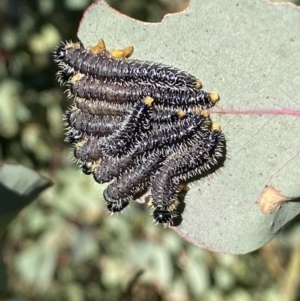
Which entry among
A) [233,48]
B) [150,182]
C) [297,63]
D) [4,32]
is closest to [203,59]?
[233,48]

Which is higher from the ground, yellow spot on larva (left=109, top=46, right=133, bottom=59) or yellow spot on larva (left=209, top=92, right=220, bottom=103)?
yellow spot on larva (left=209, top=92, right=220, bottom=103)

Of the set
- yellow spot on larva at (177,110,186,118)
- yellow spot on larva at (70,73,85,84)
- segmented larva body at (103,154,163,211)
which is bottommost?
segmented larva body at (103,154,163,211)

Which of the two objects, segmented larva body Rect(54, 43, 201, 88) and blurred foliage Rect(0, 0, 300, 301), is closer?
segmented larva body Rect(54, 43, 201, 88)

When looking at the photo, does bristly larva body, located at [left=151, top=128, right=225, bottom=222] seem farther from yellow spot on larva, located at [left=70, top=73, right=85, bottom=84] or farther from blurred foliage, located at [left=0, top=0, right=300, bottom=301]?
blurred foliage, located at [left=0, top=0, right=300, bottom=301]

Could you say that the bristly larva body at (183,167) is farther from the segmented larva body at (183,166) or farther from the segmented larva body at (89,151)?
the segmented larva body at (89,151)

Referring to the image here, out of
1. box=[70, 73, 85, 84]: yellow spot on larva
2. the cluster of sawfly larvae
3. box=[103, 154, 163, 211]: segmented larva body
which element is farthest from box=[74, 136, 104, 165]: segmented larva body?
box=[70, 73, 85, 84]: yellow spot on larva

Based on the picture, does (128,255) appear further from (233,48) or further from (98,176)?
(233,48)

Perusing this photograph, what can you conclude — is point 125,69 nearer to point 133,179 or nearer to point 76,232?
point 133,179

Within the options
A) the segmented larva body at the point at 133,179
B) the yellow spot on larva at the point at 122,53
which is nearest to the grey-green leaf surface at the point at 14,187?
the segmented larva body at the point at 133,179
